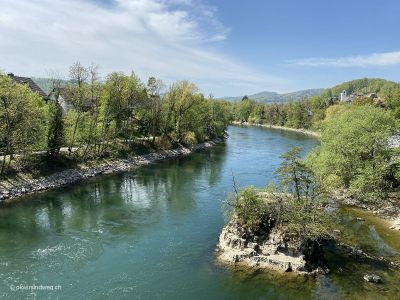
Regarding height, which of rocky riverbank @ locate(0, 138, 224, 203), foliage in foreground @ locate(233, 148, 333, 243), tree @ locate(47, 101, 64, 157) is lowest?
rocky riverbank @ locate(0, 138, 224, 203)

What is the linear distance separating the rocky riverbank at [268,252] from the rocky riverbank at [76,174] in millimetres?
28567

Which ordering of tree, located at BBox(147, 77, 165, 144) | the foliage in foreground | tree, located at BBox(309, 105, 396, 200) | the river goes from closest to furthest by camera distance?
the river, the foliage in foreground, tree, located at BBox(309, 105, 396, 200), tree, located at BBox(147, 77, 165, 144)

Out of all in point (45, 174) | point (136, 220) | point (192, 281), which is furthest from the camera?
point (45, 174)

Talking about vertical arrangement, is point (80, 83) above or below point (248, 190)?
above

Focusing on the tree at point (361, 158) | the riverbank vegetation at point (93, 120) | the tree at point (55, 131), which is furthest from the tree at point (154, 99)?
the tree at point (361, 158)

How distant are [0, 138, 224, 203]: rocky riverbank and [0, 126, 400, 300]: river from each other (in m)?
2.33

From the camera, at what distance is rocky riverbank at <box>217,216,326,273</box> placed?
2989 centimetres

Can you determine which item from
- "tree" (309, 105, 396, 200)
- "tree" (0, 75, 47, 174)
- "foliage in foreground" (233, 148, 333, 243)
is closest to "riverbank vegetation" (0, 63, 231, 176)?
"tree" (0, 75, 47, 174)

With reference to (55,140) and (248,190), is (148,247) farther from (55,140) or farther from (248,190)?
(55,140)

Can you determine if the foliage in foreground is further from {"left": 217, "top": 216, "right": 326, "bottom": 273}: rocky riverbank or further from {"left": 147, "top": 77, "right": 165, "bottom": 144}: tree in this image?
{"left": 147, "top": 77, "right": 165, "bottom": 144}: tree

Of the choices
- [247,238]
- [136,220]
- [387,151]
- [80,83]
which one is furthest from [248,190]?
[80,83]

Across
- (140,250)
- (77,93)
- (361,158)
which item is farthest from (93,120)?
(361,158)

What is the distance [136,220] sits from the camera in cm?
4072

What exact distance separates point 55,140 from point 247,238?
38559 millimetres
